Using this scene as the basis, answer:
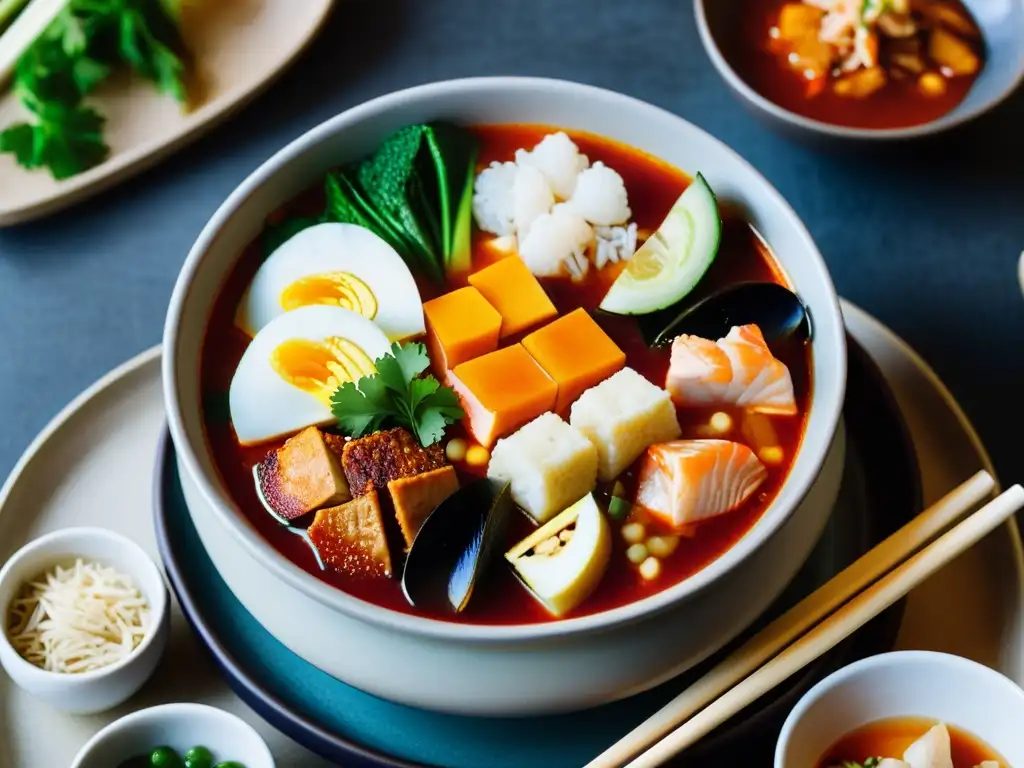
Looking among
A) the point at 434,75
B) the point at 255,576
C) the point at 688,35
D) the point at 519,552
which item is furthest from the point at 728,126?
the point at 255,576

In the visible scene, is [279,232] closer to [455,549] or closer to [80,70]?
[455,549]

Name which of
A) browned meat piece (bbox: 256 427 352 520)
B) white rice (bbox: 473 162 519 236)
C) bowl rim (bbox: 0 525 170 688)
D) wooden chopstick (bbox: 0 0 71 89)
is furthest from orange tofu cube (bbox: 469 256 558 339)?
wooden chopstick (bbox: 0 0 71 89)

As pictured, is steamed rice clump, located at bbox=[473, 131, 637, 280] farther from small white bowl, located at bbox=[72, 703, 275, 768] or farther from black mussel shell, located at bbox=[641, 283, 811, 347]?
small white bowl, located at bbox=[72, 703, 275, 768]

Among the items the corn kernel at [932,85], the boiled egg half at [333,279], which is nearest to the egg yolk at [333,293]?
the boiled egg half at [333,279]

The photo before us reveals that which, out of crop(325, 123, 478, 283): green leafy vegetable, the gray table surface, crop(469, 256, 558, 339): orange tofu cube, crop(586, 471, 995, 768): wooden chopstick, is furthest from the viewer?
the gray table surface

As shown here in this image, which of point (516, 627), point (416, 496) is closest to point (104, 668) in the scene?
point (416, 496)

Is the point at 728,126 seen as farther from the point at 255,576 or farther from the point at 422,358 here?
the point at 255,576

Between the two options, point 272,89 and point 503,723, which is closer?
point 503,723
